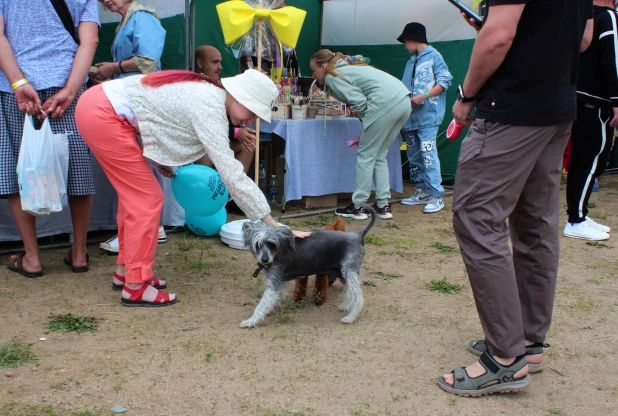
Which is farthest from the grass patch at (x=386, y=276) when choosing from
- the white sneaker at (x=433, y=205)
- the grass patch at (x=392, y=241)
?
the white sneaker at (x=433, y=205)

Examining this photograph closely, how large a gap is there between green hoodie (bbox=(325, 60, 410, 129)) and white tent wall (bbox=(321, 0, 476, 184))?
1.95 metres

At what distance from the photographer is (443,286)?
13.4ft

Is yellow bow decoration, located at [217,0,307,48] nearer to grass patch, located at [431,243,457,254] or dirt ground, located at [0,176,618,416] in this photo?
dirt ground, located at [0,176,618,416]

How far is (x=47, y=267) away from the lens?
4270 millimetres

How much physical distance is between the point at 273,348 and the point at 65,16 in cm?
246

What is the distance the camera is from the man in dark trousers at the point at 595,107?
16.2ft

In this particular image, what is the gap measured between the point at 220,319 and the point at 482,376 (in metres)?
1.52

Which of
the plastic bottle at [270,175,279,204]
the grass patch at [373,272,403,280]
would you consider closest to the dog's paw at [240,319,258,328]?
the grass patch at [373,272,403,280]

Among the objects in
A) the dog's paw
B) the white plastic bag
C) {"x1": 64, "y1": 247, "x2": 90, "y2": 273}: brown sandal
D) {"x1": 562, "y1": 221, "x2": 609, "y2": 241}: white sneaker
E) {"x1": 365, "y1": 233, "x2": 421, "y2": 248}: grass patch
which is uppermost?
the white plastic bag

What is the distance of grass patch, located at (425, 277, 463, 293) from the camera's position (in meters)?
4.05

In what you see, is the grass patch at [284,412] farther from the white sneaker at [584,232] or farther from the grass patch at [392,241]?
the white sneaker at [584,232]

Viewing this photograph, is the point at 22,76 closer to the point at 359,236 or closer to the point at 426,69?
the point at 359,236

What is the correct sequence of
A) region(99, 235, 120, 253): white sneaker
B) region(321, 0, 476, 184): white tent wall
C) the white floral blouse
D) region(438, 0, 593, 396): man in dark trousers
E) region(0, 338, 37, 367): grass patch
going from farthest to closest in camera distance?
region(321, 0, 476, 184): white tent wall → region(99, 235, 120, 253): white sneaker → the white floral blouse → region(0, 338, 37, 367): grass patch → region(438, 0, 593, 396): man in dark trousers

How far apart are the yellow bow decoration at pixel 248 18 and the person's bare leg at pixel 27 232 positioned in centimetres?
241
